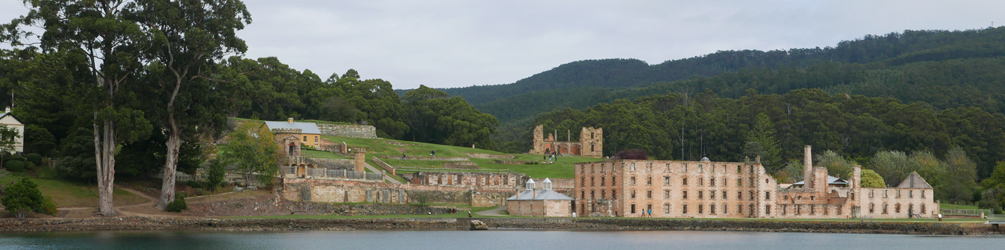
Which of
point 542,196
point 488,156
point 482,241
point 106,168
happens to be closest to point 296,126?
point 488,156

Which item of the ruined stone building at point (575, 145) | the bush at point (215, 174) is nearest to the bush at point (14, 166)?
the bush at point (215, 174)

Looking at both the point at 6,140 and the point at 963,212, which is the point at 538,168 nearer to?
the point at 963,212

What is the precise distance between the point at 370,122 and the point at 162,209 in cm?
5545

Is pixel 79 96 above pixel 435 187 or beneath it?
above

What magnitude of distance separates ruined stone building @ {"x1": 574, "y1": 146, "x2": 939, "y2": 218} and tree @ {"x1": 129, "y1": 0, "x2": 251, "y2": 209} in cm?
3045

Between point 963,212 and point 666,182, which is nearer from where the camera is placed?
point 666,182

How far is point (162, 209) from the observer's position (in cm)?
6638

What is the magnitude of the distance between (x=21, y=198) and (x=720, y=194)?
5120cm

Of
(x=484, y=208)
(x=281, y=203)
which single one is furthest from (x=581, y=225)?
(x=281, y=203)

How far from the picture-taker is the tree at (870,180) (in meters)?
97.7

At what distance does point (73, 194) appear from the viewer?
65.7m

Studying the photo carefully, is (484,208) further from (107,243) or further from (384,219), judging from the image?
(107,243)

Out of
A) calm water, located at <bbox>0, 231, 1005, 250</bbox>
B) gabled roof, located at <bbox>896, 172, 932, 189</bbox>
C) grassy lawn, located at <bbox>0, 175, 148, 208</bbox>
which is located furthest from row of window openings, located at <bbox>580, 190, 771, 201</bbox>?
grassy lawn, located at <bbox>0, 175, 148, 208</bbox>

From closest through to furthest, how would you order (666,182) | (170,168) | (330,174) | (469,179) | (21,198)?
1. (21,198)
2. (170,168)
3. (330,174)
4. (666,182)
5. (469,179)
